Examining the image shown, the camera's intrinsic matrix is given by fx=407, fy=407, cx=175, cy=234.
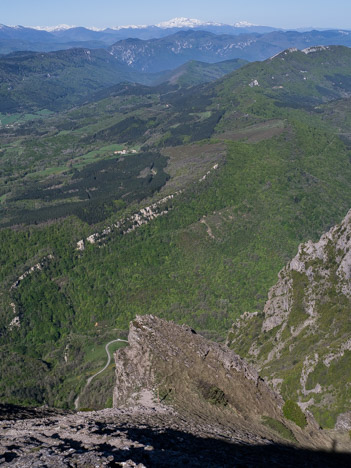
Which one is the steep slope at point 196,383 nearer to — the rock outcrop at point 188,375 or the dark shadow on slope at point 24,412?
the rock outcrop at point 188,375

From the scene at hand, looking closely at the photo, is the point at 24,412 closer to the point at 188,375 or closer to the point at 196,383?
the point at 188,375

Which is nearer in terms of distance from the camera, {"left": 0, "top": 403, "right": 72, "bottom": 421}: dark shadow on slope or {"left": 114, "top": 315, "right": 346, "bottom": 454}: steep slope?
{"left": 0, "top": 403, "right": 72, "bottom": 421}: dark shadow on slope

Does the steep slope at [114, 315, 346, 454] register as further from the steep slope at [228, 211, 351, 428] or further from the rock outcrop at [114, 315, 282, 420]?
the steep slope at [228, 211, 351, 428]

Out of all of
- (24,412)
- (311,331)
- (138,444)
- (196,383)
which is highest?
(138,444)

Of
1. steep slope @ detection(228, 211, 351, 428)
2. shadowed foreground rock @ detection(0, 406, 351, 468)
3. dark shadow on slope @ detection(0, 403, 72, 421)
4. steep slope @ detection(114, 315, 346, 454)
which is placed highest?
shadowed foreground rock @ detection(0, 406, 351, 468)

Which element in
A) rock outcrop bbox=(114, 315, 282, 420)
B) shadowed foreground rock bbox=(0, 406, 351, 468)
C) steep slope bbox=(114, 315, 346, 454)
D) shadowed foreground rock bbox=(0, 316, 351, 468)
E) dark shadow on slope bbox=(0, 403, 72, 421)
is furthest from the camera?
rock outcrop bbox=(114, 315, 282, 420)

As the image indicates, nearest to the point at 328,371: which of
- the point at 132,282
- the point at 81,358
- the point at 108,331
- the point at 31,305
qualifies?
the point at 81,358

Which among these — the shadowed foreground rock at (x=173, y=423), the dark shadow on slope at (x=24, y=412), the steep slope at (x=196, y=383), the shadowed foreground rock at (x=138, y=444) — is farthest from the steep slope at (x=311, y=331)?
the dark shadow on slope at (x=24, y=412)

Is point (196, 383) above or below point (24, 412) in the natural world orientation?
below

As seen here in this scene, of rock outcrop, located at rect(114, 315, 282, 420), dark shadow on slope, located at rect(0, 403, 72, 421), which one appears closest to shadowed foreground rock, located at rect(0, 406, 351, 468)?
dark shadow on slope, located at rect(0, 403, 72, 421)

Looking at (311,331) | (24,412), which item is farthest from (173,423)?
(311,331)

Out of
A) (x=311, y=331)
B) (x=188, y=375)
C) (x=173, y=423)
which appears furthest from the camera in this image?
(x=311, y=331)
